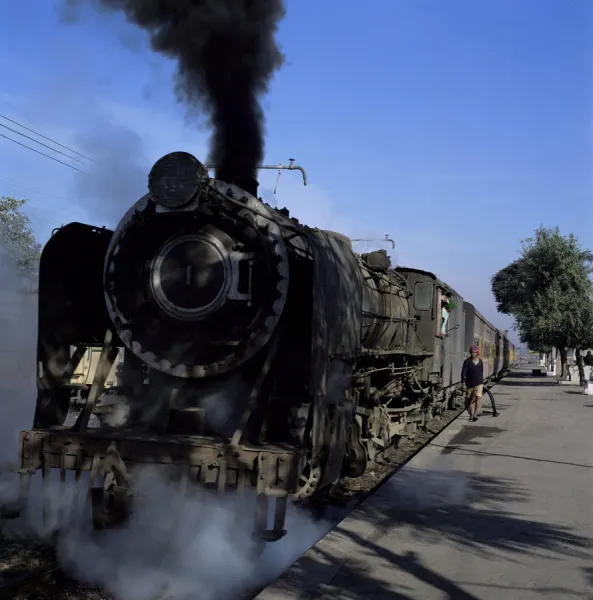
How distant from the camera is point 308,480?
190 inches

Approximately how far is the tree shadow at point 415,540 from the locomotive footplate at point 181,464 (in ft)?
1.54

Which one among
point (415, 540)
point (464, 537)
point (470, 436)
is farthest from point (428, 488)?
point (470, 436)

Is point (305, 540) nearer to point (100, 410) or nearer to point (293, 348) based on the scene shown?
point (293, 348)

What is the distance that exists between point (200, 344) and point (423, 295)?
6.23 meters

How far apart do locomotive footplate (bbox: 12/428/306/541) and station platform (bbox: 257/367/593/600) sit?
1.60ft

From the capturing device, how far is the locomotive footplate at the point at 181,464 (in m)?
4.46

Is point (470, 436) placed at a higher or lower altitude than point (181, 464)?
lower

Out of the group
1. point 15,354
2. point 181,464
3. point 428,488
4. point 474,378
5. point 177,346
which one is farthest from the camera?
point 474,378

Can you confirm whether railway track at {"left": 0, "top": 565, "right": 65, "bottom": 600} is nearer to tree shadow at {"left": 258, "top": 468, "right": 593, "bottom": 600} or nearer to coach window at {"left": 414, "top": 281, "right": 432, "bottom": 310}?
tree shadow at {"left": 258, "top": 468, "right": 593, "bottom": 600}

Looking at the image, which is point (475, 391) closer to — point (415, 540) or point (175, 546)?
point (415, 540)

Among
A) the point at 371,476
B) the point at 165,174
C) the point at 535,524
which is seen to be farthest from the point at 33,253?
the point at 535,524

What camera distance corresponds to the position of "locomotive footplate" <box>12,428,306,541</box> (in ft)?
14.6

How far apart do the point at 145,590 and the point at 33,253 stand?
1788 centimetres

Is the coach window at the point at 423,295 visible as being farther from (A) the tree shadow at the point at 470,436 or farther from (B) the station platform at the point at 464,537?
(B) the station platform at the point at 464,537
